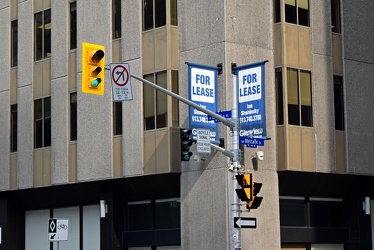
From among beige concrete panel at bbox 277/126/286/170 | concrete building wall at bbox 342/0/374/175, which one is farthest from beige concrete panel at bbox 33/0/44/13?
concrete building wall at bbox 342/0/374/175

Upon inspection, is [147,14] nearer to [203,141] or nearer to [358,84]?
[203,141]

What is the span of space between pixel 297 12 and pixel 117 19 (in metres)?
6.94

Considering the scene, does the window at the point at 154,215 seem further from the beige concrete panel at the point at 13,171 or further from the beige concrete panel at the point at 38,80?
the beige concrete panel at the point at 38,80

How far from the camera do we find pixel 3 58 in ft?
132

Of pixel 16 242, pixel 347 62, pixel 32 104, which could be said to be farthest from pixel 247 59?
pixel 16 242

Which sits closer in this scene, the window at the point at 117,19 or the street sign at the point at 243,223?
the street sign at the point at 243,223

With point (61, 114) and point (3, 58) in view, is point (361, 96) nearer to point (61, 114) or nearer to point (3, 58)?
point (61, 114)

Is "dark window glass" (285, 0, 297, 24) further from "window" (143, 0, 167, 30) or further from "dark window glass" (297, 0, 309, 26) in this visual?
"window" (143, 0, 167, 30)

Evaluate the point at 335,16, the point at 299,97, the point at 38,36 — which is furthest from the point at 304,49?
the point at 38,36

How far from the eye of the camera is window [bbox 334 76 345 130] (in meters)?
33.6

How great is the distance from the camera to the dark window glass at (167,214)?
33.9 m

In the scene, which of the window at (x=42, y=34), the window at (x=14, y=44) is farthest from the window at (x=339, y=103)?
the window at (x=14, y=44)

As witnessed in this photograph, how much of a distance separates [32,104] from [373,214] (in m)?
14.8

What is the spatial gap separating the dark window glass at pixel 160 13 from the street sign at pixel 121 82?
27.2ft
